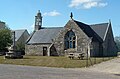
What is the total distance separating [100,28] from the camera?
48750 millimetres

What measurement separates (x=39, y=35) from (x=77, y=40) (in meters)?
13.4

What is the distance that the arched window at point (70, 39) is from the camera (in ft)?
146

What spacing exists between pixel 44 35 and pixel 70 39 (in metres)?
10.2

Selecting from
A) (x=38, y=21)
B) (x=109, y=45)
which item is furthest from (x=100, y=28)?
(x=38, y=21)

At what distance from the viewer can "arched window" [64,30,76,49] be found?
44469mm

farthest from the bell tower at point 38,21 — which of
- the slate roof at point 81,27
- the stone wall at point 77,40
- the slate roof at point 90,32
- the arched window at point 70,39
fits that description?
the slate roof at point 90,32

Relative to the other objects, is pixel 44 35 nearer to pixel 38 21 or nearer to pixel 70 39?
pixel 38 21

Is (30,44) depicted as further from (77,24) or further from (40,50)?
(77,24)

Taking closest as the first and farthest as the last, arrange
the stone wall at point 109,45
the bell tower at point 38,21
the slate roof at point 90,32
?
1. the slate roof at point 90,32
2. the stone wall at point 109,45
3. the bell tower at point 38,21

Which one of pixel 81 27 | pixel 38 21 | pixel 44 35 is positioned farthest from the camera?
pixel 38 21

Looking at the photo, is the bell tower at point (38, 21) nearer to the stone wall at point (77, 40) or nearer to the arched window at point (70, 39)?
the stone wall at point (77, 40)

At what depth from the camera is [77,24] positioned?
43.8 metres

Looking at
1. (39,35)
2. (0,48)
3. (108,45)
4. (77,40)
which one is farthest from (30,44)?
(108,45)

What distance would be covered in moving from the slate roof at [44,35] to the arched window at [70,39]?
6014 mm
